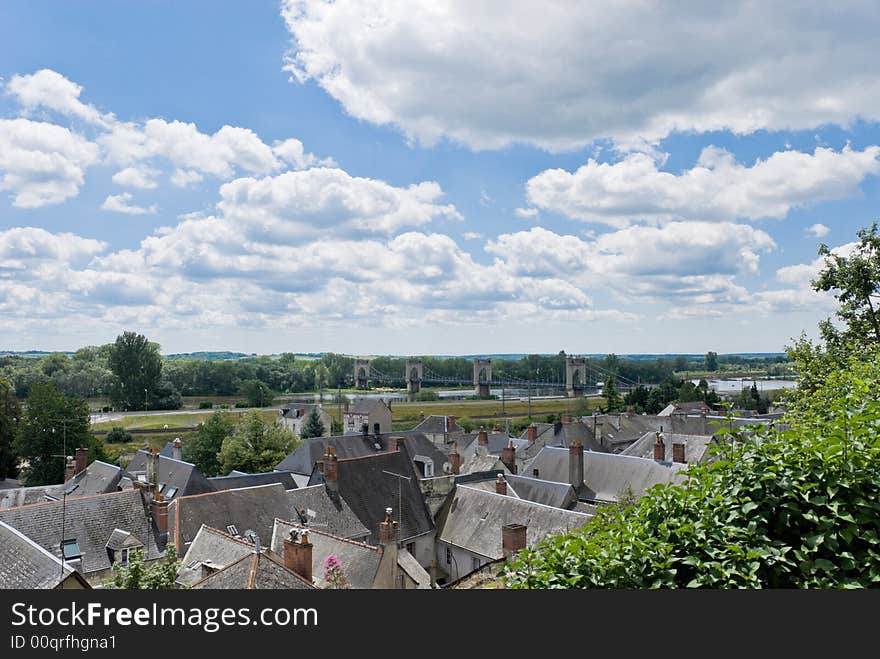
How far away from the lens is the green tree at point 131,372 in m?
104

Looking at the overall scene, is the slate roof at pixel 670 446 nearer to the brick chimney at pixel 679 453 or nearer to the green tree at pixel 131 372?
the brick chimney at pixel 679 453

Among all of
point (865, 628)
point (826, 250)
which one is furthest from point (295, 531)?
point (826, 250)

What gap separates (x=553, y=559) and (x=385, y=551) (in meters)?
16.3

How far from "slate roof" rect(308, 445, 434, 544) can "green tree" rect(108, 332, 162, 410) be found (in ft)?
279

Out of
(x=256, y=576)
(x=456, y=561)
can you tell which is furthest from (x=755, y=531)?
(x=456, y=561)

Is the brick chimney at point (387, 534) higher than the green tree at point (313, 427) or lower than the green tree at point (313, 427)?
higher

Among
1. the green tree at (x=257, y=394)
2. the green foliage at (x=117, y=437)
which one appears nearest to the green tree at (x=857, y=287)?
the green foliage at (x=117, y=437)

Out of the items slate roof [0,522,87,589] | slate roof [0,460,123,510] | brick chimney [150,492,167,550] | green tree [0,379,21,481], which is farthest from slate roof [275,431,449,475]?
green tree [0,379,21,481]

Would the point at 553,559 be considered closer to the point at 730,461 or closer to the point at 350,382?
the point at 730,461

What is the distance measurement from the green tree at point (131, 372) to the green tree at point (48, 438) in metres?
51.0

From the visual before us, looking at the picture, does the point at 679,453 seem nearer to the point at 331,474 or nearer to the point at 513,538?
the point at 513,538

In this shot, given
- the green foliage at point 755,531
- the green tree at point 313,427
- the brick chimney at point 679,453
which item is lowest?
the green tree at point 313,427

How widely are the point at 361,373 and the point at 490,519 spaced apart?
546 ft

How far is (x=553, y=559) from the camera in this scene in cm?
646
